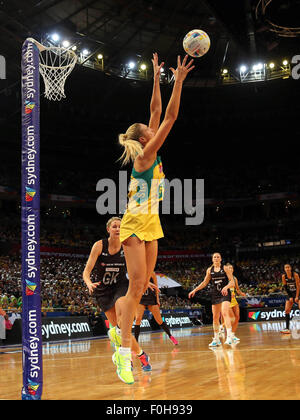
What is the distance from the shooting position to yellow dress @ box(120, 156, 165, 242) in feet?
17.1

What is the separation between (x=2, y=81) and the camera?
2919 centimetres

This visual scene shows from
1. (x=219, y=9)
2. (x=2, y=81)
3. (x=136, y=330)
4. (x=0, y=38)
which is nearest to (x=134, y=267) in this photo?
(x=136, y=330)

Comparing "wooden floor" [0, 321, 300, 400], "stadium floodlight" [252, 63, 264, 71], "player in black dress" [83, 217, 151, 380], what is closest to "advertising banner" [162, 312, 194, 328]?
"wooden floor" [0, 321, 300, 400]

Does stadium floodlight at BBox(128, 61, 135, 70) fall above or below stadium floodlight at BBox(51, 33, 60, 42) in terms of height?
above

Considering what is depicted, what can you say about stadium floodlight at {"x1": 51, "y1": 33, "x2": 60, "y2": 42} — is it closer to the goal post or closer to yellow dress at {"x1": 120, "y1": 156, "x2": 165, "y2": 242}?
the goal post

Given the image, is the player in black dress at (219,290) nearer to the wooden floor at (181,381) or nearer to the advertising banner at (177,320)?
the wooden floor at (181,381)

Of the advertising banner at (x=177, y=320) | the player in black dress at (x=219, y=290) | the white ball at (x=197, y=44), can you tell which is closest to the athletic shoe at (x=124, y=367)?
the white ball at (x=197, y=44)

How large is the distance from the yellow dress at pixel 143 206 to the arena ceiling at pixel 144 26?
15.0 m

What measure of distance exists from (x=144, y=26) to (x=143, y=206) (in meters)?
24.6

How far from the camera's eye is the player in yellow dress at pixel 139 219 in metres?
5.09

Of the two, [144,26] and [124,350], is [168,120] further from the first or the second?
[144,26]

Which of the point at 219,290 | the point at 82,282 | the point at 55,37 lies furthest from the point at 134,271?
the point at 82,282

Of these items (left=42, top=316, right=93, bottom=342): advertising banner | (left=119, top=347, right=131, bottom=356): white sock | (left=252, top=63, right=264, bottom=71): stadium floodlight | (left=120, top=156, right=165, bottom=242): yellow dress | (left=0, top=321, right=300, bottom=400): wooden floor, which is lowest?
(left=42, top=316, right=93, bottom=342): advertising banner

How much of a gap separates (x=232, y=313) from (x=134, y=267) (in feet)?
33.2
